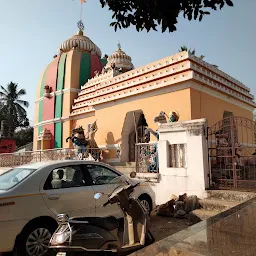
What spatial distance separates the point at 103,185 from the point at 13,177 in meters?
1.67

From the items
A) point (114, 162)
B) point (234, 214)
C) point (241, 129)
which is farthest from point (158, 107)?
point (234, 214)

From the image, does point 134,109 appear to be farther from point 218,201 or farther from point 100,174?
point 100,174

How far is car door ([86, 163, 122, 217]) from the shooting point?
4845 millimetres

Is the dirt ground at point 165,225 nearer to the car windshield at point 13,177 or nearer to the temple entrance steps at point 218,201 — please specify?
the temple entrance steps at point 218,201

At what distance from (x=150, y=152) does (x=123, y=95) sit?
14.7ft

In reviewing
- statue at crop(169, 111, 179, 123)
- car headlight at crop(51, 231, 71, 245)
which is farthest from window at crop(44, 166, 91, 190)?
statue at crop(169, 111, 179, 123)

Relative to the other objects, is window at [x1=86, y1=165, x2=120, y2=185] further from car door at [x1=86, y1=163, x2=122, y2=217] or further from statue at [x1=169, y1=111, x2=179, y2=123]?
statue at [x1=169, y1=111, x2=179, y2=123]

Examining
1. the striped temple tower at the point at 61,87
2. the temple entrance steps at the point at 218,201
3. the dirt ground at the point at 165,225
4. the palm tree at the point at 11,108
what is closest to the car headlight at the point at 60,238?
the dirt ground at the point at 165,225

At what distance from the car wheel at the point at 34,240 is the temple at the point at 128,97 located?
721 centimetres

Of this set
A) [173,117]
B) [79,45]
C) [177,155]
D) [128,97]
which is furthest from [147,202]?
[79,45]

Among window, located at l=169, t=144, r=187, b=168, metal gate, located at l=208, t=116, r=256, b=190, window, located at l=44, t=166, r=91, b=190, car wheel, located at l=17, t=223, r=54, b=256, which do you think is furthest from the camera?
window, located at l=169, t=144, r=187, b=168

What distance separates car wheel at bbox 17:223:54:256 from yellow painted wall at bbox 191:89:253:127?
23.9 feet

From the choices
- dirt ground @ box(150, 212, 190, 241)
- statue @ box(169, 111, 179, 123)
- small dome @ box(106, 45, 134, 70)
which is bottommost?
dirt ground @ box(150, 212, 190, 241)

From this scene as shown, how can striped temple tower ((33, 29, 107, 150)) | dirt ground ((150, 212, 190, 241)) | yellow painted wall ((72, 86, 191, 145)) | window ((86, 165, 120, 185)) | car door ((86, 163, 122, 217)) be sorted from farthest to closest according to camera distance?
striped temple tower ((33, 29, 107, 150)) → yellow painted wall ((72, 86, 191, 145)) → dirt ground ((150, 212, 190, 241)) → window ((86, 165, 120, 185)) → car door ((86, 163, 122, 217))
